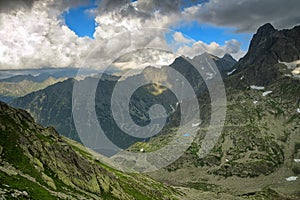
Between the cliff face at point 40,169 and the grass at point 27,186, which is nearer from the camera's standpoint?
the grass at point 27,186

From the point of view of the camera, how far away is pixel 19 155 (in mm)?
57906

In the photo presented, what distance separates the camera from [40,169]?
194ft

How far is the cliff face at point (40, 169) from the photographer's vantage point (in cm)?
4997

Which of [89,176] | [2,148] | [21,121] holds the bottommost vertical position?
[89,176]

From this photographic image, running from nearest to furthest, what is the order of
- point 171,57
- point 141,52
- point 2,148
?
point 2,148 < point 171,57 < point 141,52

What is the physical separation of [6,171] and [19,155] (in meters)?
7.26

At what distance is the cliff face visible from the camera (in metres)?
50.0

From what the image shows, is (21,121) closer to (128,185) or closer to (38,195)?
(38,195)

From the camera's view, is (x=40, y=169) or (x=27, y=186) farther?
(x=40, y=169)

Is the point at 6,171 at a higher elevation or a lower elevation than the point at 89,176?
higher

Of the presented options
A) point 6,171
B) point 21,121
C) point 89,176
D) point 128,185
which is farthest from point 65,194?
point 128,185

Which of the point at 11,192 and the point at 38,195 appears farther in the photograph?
the point at 38,195

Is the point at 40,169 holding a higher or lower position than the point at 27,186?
higher

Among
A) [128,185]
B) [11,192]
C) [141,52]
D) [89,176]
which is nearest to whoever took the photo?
[11,192]
